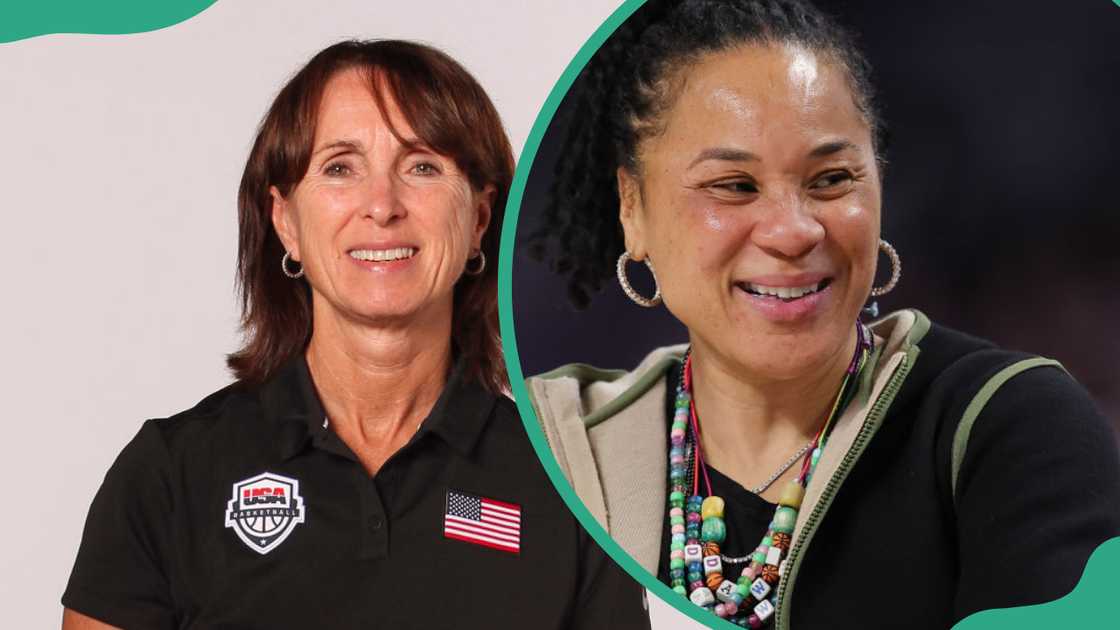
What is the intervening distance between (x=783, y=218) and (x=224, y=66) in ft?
2.81

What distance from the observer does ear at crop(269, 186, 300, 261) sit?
1.75 metres

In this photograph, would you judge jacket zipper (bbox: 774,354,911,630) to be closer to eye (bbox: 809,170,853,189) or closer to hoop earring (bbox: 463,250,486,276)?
eye (bbox: 809,170,853,189)

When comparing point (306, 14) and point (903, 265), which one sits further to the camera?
point (306, 14)

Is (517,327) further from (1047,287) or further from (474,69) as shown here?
(1047,287)

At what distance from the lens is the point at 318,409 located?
1.77 m

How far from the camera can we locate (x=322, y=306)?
1776mm

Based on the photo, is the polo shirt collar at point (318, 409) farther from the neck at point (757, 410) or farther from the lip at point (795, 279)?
the lip at point (795, 279)

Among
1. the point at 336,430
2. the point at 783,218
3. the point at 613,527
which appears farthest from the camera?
the point at 336,430

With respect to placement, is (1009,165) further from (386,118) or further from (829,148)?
(386,118)

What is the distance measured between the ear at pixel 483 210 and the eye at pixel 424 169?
0.07 metres

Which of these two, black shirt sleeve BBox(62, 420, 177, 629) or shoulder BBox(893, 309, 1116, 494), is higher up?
shoulder BBox(893, 309, 1116, 494)

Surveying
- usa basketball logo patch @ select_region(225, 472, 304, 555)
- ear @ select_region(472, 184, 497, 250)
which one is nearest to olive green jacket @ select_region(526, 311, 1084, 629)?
ear @ select_region(472, 184, 497, 250)

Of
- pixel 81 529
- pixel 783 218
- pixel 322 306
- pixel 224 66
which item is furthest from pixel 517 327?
pixel 81 529

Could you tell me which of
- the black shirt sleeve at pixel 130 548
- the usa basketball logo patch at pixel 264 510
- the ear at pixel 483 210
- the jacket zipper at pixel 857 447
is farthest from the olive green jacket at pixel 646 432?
the black shirt sleeve at pixel 130 548
